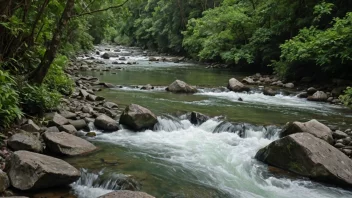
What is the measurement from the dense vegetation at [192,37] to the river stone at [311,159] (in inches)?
155

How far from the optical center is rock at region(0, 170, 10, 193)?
14.7ft

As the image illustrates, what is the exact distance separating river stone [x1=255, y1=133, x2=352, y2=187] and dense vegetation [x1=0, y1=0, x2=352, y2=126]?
3948mm

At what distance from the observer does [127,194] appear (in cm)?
417

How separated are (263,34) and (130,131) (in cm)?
1371

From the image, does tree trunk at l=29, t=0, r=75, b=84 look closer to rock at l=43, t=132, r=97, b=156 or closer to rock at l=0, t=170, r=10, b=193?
rock at l=43, t=132, r=97, b=156

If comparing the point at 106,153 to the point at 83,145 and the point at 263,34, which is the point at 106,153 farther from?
the point at 263,34

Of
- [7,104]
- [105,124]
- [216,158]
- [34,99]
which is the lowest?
[216,158]

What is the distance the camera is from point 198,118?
9438 millimetres

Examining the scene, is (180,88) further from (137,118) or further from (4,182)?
(4,182)

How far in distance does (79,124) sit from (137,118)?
1457mm

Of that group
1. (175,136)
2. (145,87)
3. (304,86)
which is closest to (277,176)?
(175,136)

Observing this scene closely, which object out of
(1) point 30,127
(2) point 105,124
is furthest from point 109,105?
(1) point 30,127

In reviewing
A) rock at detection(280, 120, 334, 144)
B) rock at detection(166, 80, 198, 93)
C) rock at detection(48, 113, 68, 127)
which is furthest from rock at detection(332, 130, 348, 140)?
rock at detection(166, 80, 198, 93)

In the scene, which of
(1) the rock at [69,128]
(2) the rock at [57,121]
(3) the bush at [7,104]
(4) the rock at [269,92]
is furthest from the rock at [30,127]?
(4) the rock at [269,92]
